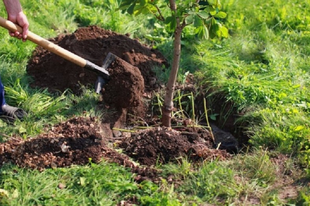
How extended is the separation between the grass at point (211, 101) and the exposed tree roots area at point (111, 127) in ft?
0.40

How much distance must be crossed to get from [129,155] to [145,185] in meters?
0.54

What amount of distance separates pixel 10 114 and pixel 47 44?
2.44 feet

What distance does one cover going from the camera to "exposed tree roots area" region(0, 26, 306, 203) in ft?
13.0

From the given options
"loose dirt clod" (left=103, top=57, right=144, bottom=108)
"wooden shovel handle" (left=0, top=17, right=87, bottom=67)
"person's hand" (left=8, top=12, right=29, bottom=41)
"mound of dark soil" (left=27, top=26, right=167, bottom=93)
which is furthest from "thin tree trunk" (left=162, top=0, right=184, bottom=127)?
"person's hand" (left=8, top=12, right=29, bottom=41)

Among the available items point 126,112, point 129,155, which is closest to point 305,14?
point 126,112

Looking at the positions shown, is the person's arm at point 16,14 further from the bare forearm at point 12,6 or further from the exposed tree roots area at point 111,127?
the exposed tree roots area at point 111,127

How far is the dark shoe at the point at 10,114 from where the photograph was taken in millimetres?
4488

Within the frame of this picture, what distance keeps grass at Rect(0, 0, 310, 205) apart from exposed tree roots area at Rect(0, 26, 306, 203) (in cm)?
12

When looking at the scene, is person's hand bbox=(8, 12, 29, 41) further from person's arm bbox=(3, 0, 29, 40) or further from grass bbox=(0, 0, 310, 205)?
grass bbox=(0, 0, 310, 205)

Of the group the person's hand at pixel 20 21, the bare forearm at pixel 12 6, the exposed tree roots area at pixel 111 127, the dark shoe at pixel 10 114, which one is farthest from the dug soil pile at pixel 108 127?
the bare forearm at pixel 12 6

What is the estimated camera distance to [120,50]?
5219 mm

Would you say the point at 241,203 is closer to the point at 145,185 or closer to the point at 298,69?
the point at 145,185

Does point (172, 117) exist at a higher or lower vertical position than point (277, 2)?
lower

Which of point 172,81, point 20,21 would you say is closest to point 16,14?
point 20,21
